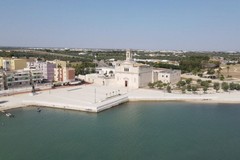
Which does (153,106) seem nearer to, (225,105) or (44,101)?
(225,105)

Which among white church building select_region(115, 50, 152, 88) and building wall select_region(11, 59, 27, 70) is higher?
building wall select_region(11, 59, 27, 70)

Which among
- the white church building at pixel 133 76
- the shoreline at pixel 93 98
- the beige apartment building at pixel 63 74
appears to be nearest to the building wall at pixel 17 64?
the beige apartment building at pixel 63 74

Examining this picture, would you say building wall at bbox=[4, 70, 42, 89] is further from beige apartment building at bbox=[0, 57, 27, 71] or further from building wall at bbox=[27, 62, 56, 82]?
beige apartment building at bbox=[0, 57, 27, 71]

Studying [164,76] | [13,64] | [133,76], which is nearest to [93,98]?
[133,76]

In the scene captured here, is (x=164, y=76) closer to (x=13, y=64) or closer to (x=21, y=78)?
(x=21, y=78)

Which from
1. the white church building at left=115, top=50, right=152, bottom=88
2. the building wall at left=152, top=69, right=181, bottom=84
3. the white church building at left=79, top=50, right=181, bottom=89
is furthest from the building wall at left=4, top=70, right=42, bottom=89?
the building wall at left=152, top=69, right=181, bottom=84

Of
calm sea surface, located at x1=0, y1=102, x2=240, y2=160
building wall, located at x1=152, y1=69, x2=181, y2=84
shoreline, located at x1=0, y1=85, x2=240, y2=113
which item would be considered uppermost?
building wall, located at x1=152, y1=69, x2=181, y2=84
